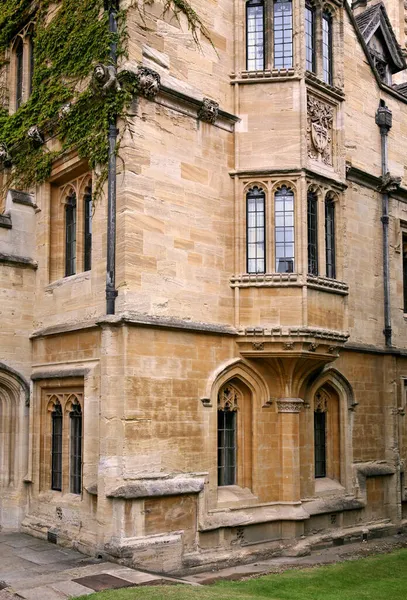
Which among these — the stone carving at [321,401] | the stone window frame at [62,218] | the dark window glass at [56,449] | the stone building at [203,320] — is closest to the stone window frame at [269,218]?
the stone building at [203,320]

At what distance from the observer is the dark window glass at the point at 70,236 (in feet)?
50.5

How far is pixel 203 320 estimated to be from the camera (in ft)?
46.1

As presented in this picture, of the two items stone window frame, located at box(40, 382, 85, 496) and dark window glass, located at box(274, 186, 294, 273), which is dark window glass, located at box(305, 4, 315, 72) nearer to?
dark window glass, located at box(274, 186, 294, 273)

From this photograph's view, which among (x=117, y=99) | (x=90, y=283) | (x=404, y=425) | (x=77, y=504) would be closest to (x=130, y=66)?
(x=117, y=99)

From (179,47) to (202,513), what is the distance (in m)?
8.94

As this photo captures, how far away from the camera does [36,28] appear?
16469mm

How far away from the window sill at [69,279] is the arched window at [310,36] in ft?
21.5

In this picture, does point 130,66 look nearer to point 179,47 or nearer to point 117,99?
point 117,99

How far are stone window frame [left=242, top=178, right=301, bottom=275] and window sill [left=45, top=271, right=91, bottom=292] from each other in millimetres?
3092

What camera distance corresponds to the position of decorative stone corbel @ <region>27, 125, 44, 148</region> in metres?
15.5

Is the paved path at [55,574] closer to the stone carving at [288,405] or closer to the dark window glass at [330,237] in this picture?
the stone carving at [288,405]

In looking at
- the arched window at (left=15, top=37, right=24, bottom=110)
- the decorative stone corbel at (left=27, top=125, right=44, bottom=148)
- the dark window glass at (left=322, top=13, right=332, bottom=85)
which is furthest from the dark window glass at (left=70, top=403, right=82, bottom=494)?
the dark window glass at (left=322, top=13, right=332, bottom=85)

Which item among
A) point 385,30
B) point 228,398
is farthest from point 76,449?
point 385,30

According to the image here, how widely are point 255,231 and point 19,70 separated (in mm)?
7421
